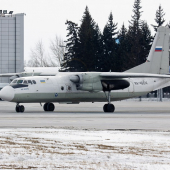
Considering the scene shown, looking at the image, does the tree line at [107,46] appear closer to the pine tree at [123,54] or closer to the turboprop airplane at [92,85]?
the pine tree at [123,54]

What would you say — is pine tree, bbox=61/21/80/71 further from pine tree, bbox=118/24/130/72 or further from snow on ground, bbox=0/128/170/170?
snow on ground, bbox=0/128/170/170

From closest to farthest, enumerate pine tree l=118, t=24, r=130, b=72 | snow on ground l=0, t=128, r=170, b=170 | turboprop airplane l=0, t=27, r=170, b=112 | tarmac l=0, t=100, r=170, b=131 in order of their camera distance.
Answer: snow on ground l=0, t=128, r=170, b=170 < tarmac l=0, t=100, r=170, b=131 < turboprop airplane l=0, t=27, r=170, b=112 < pine tree l=118, t=24, r=130, b=72

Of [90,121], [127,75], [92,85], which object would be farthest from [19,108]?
[90,121]

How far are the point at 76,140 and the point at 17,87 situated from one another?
57.6 feet

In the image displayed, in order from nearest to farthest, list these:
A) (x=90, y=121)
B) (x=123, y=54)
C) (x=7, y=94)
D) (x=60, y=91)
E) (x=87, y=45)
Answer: (x=90, y=121) < (x=7, y=94) < (x=60, y=91) < (x=87, y=45) < (x=123, y=54)

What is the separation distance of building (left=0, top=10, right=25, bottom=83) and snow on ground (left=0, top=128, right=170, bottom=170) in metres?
68.1

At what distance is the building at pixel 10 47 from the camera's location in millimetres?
85125

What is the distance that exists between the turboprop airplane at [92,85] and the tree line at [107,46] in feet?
150

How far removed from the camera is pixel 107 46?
8725cm

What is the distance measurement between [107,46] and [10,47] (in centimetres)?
1683

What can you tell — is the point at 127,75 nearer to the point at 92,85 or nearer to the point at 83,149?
the point at 92,85

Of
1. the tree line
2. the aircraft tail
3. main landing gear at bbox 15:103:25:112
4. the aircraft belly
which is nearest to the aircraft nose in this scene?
the aircraft belly

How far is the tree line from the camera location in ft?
279

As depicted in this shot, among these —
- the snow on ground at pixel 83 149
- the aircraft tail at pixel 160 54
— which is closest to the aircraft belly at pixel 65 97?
the aircraft tail at pixel 160 54
